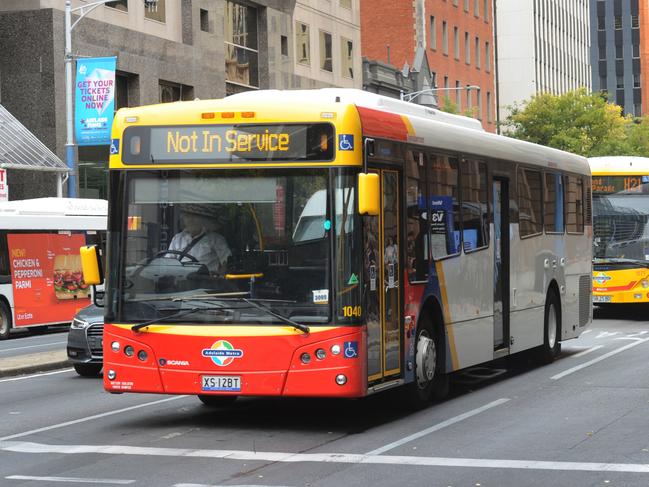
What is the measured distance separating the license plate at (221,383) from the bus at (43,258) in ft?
62.5

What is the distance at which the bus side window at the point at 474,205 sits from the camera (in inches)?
580

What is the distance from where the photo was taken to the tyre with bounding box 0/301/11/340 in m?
29.8

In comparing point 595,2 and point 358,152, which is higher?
point 595,2

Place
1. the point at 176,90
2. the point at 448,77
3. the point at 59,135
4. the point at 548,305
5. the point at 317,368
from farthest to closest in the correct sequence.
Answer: the point at 448,77 → the point at 176,90 → the point at 59,135 → the point at 548,305 → the point at 317,368

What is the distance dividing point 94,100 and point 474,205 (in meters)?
21.2

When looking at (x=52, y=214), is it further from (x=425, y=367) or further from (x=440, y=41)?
(x=440, y=41)

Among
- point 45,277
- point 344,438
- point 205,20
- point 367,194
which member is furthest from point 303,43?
point 344,438

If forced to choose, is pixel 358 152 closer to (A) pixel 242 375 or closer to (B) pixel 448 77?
(A) pixel 242 375

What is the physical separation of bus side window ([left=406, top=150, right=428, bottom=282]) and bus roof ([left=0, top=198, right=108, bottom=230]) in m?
18.9

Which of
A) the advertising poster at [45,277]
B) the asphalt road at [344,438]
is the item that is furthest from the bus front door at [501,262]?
the advertising poster at [45,277]

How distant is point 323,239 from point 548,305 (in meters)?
7.82

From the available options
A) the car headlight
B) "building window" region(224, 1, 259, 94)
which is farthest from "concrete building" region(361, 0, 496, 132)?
the car headlight

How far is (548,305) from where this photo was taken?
18.6m

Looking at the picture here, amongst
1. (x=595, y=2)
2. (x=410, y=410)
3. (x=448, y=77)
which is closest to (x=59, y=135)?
(x=410, y=410)
